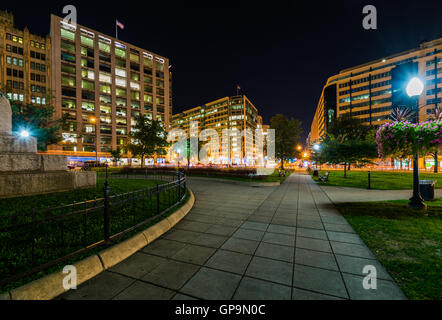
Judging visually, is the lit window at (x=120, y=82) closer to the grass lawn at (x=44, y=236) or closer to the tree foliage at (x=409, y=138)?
the grass lawn at (x=44, y=236)

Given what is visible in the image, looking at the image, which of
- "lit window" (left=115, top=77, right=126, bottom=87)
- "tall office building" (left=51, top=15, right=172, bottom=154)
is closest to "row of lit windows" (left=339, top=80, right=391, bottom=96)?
"tall office building" (left=51, top=15, right=172, bottom=154)

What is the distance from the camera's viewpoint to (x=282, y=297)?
2695mm

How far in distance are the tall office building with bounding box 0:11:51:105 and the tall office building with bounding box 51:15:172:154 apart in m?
7.32

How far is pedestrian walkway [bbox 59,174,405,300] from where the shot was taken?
279 cm

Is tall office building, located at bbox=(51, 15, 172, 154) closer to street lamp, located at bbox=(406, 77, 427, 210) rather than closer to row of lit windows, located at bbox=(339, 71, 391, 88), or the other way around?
street lamp, located at bbox=(406, 77, 427, 210)

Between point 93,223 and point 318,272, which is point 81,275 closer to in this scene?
point 93,223

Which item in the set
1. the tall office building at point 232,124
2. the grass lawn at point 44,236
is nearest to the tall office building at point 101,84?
the grass lawn at point 44,236

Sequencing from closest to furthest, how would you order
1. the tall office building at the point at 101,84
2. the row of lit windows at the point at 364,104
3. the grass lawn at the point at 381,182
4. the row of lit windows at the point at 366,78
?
the grass lawn at the point at 381,182 < the tall office building at the point at 101,84 < the row of lit windows at the point at 364,104 < the row of lit windows at the point at 366,78

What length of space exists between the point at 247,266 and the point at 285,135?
36.4m

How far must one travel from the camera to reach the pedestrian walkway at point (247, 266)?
2787 mm

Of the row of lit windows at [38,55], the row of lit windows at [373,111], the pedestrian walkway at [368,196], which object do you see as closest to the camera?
the pedestrian walkway at [368,196]

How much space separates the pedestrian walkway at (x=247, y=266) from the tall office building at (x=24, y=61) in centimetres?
6900
